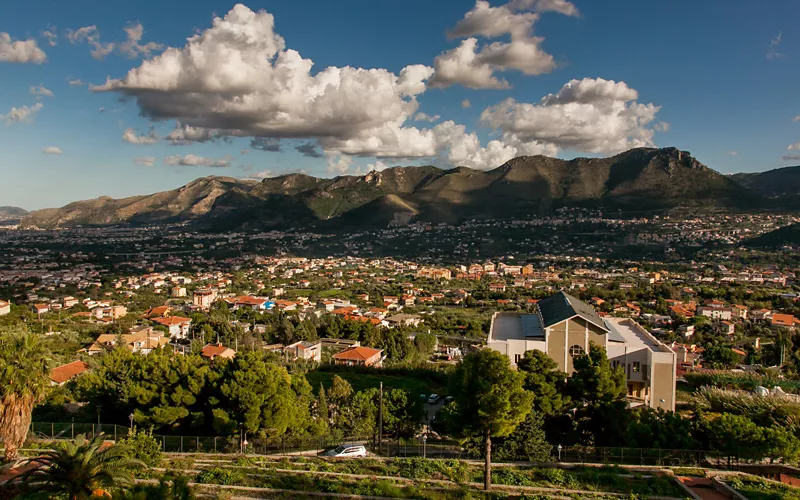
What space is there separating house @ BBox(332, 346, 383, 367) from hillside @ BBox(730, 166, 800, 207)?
120313mm

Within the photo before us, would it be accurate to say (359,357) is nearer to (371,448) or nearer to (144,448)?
(371,448)

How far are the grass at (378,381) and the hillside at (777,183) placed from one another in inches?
4807

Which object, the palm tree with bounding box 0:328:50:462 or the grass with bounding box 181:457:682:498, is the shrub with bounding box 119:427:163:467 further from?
the palm tree with bounding box 0:328:50:462

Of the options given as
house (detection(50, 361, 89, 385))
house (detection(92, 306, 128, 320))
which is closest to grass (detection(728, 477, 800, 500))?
house (detection(50, 361, 89, 385))

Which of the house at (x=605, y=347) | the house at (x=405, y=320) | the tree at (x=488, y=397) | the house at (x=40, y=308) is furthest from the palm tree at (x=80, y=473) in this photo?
the house at (x=40, y=308)

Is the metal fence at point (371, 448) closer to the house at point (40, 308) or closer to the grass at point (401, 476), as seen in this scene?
the grass at point (401, 476)

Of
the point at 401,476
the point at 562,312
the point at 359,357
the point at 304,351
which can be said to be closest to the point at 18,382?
the point at 401,476

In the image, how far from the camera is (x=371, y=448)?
13680 millimetres

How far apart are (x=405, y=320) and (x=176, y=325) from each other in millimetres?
17472

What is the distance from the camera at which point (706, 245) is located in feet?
282

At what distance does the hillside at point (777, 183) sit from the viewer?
121 m

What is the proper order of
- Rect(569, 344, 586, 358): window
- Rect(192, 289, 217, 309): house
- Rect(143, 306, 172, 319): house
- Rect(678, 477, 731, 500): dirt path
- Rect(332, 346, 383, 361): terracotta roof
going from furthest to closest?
1. Rect(192, 289, 217, 309): house
2. Rect(143, 306, 172, 319): house
3. Rect(332, 346, 383, 361): terracotta roof
4. Rect(569, 344, 586, 358): window
5. Rect(678, 477, 731, 500): dirt path

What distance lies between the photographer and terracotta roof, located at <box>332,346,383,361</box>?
27.6 meters

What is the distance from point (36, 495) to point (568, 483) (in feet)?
30.2
